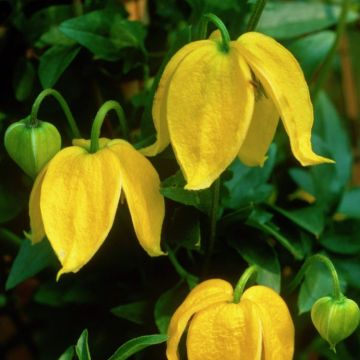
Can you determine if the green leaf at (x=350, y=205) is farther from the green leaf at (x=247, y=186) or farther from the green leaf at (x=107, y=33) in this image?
the green leaf at (x=107, y=33)

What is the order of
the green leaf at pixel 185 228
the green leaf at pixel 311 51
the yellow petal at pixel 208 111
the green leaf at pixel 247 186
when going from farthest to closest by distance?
the green leaf at pixel 311 51 → the green leaf at pixel 247 186 → the green leaf at pixel 185 228 → the yellow petal at pixel 208 111

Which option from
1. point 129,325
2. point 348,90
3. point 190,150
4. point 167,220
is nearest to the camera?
point 190,150

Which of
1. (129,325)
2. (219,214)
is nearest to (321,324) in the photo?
(219,214)

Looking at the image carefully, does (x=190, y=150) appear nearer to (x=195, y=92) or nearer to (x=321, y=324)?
(x=195, y=92)

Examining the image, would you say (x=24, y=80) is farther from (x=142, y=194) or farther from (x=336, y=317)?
(x=336, y=317)

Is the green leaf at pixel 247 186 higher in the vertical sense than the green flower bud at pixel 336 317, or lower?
lower

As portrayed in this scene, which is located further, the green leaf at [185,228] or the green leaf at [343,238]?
the green leaf at [343,238]

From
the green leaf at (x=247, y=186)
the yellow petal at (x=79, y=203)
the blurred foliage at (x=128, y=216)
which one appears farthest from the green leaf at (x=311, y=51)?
the yellow petal at (x=79, y=203)
